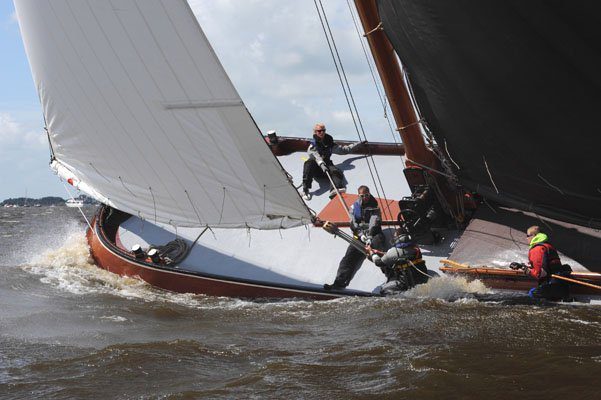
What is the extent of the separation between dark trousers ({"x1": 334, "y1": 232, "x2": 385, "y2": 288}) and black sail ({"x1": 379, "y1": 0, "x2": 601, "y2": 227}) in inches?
60.2

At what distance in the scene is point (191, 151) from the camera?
889 cm

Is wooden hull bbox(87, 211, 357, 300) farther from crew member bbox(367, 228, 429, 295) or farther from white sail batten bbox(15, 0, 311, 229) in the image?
white sail batten bbox(15, 0, 311, 229)

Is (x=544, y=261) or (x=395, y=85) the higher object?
(x=395, y=85)

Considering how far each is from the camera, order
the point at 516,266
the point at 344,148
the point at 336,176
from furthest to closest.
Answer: the point at 344,148 < the point at 336,176 < the point at 516,266

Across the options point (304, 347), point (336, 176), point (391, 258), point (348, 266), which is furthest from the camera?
point (336, 176)

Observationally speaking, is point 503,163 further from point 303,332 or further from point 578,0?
point 303,332

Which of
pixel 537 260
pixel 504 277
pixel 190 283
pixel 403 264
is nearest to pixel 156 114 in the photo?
pixel 190 283

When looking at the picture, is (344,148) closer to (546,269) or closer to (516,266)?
(516,266)

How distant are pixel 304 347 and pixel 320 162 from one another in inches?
204

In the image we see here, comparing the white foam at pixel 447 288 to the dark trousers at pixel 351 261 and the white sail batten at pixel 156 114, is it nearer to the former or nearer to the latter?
the dark trousers at pixel 351 261

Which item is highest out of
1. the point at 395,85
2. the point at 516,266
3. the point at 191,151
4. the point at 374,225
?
the point at 395,85

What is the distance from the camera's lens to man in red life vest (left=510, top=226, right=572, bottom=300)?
25.9 feet

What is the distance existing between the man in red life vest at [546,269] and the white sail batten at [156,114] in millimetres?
2601

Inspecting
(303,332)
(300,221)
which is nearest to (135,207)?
(300,221)
